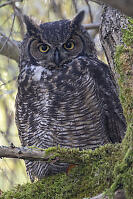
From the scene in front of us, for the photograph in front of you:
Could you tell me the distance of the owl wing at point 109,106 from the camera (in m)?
2.48

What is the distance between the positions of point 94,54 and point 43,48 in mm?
515

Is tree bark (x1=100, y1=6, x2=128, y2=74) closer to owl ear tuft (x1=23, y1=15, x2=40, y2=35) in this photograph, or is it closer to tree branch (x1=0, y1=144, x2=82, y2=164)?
tree branch (x1=0, y1=144, x2=82, y2=164)

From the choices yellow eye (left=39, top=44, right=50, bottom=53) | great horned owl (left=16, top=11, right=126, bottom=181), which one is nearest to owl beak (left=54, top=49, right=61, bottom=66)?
great horned owl (left=16, top=11, right=126, bottom=181)

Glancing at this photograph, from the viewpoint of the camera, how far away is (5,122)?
10.9ft

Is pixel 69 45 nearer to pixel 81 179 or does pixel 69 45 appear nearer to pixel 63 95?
pixel 63 95

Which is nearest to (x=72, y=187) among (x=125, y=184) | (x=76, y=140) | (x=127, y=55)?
(x=125, y=184)

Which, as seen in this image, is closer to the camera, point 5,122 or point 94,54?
point 94,54

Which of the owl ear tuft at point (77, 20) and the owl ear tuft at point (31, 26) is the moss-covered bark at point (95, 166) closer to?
the owl ear tuft at point (77, 20)

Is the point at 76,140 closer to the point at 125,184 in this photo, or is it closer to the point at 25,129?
the point at 25,129

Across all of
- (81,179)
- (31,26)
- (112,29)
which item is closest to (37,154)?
(81,179)

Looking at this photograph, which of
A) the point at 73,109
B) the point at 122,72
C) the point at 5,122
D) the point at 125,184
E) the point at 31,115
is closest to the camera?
the point at 125,184

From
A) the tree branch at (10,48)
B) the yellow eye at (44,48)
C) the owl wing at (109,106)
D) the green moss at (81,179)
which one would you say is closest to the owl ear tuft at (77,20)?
the yellow eye at (44,48)

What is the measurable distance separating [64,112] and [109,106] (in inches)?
18.1

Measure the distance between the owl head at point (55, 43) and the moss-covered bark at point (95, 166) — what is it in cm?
99
